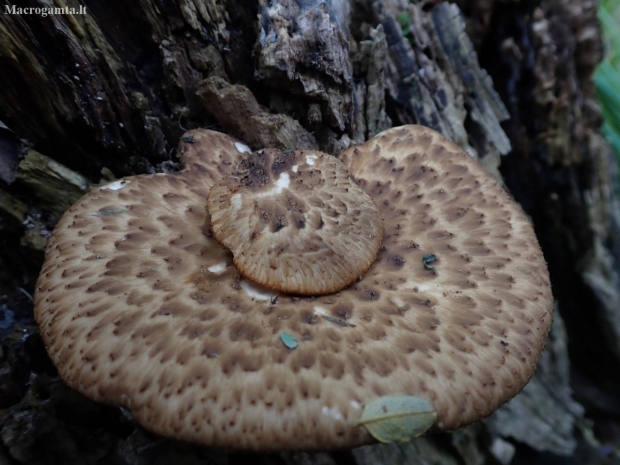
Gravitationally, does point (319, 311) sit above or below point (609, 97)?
below

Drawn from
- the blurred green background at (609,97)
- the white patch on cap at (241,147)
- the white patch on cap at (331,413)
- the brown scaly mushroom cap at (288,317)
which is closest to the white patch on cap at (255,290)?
the brown scaly mushroom cap at (288,317)

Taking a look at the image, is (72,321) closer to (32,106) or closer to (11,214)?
(11,214)

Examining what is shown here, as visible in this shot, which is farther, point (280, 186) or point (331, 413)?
point (280, 186)

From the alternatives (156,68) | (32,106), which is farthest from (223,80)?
(32,106)

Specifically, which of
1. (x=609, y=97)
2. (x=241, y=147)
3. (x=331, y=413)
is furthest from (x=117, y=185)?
(x=609, y=97)

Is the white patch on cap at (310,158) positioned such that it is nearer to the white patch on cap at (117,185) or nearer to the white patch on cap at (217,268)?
the white patch on cap at (217,268)

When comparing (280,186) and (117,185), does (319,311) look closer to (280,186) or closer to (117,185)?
(280,186)
